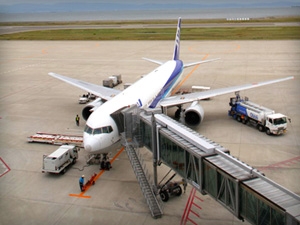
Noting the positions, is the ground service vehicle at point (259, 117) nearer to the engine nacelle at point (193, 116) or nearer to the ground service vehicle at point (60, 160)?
the engine nacelle at point (193, 116)

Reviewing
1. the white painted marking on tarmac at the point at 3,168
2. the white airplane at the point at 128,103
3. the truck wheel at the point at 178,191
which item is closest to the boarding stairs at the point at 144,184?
the truck wheel at the point at 178,191

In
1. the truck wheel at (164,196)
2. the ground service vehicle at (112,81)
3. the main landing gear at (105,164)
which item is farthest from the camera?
the ground service vehicle at (112,81)

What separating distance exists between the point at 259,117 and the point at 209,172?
1650 centimetres

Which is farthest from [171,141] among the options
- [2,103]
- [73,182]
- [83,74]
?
[83,74]

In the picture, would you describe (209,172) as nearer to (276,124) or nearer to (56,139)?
(276,124)

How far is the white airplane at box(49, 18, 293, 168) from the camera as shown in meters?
21.9

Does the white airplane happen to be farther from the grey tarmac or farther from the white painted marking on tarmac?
the white painted marking on tarmac

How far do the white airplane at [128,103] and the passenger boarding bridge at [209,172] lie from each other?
5.09 feet

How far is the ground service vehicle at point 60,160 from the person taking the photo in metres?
22.5

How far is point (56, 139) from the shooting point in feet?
91.5

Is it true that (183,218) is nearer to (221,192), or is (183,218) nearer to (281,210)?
(221,192)

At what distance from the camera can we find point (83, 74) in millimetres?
55344

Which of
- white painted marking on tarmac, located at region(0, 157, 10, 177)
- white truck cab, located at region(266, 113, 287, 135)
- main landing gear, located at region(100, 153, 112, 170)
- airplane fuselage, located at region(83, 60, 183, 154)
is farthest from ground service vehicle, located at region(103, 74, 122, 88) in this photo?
white truck cab, located at region(266, 113, 287, 135)

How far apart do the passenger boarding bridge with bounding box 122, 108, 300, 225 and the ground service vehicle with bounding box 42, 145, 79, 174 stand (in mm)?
4804
